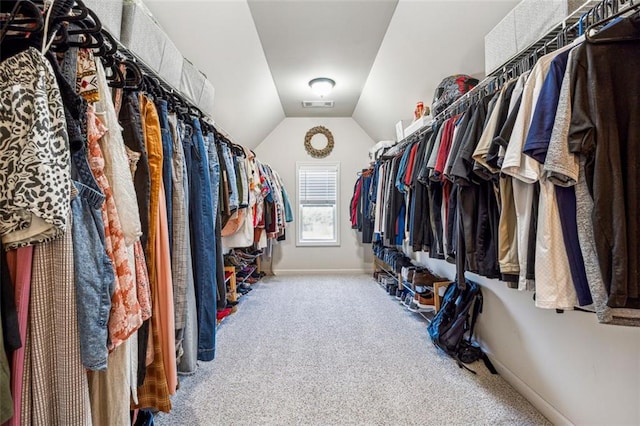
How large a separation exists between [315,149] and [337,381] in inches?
153

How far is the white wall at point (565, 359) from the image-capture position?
1.14 meters

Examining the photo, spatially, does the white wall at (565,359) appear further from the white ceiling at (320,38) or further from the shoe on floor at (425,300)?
the white ceiling at (320,38)

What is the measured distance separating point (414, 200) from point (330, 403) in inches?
49.8

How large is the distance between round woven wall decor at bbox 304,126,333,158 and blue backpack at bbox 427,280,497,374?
3.36 m

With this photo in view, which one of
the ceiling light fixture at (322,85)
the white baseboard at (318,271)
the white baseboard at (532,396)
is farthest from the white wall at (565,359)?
the white baseboard at (318,271)

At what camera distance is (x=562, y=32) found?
1.14 metres

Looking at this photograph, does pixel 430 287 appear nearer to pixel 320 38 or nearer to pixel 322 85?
pixel 320 38

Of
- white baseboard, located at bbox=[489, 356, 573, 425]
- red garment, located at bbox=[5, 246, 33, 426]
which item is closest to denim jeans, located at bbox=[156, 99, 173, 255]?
red garment, located at bbox=[5, 246, 33, 426]

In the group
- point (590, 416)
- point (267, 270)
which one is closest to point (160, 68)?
point (590, 416)

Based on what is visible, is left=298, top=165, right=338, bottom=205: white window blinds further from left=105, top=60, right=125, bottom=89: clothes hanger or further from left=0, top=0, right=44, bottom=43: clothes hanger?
left=0, top=0, right=44, bottom=43: clothes hanger

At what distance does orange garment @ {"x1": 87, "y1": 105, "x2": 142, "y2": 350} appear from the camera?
73cm

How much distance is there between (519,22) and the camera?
1332 millimetres

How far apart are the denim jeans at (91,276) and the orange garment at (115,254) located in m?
0.04

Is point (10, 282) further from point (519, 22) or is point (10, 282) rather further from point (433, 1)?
point (433, 1)
